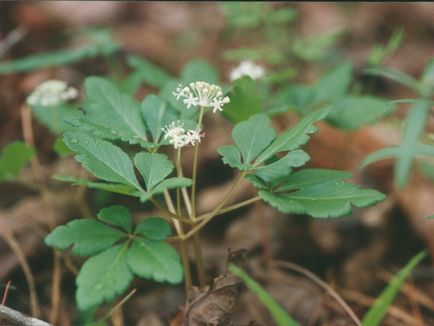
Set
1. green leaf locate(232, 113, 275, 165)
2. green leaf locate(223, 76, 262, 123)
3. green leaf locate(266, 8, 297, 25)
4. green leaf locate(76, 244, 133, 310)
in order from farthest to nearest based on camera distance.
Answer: green leaf locate(266, 8, 297, 25) < green leaf locate(223, 76, 262, 123) < green leaf locate(232, 113, 275, 165) < green leaf locate(76, 244, 133, 310)

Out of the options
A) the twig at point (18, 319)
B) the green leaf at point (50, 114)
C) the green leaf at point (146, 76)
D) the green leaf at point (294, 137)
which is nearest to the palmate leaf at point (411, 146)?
the green leaf at point (294, 137)

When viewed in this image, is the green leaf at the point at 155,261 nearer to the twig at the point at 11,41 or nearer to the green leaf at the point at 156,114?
the green leaf at the point at 156,114

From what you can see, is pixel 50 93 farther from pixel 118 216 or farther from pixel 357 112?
pixel 357 112

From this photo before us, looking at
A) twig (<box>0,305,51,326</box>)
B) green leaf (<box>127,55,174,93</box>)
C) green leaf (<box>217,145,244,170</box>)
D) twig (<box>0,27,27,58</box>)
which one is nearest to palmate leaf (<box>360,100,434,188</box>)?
green leaf (<box>217,145,244,170</box>)

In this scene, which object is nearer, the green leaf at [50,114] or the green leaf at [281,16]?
the green leaf at [50,114]

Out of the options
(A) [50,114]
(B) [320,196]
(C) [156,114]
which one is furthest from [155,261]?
(A) [50,114]

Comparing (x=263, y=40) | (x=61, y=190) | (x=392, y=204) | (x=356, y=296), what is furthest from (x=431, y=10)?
(x=61, y=190)

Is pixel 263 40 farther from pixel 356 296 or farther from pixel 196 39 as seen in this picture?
pixel 356 296

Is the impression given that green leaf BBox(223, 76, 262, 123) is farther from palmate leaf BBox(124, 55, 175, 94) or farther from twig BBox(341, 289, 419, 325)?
twig BBox(341, 289, 419, 325)
